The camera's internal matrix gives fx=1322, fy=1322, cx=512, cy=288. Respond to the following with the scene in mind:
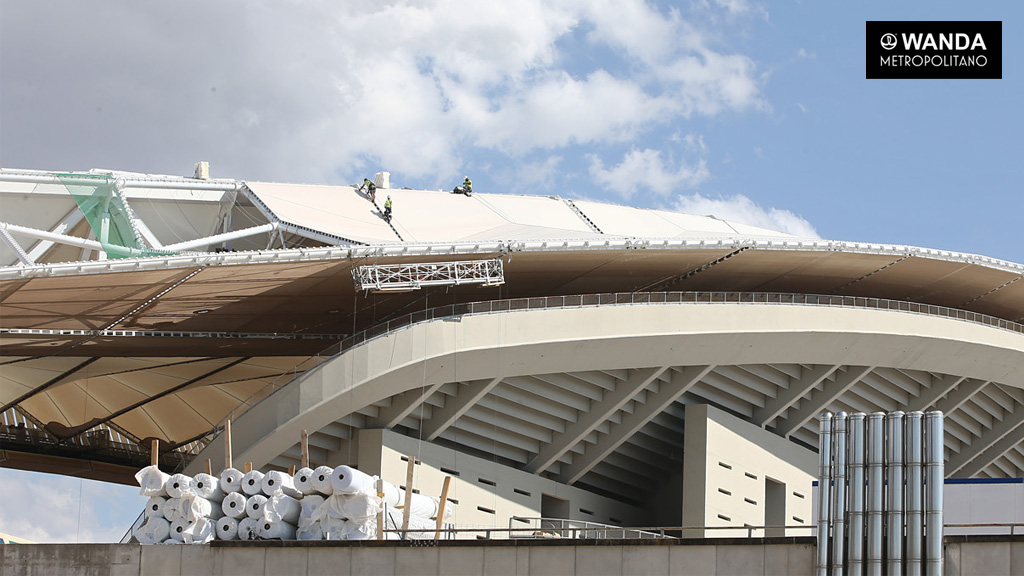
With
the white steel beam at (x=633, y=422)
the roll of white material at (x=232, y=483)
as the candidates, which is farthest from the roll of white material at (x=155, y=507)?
the white steel beam at (x=633, y=422)

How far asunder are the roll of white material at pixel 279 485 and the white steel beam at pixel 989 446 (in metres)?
30.2

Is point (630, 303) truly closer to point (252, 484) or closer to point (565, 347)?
point (565, 347)

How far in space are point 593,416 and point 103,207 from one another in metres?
16.5

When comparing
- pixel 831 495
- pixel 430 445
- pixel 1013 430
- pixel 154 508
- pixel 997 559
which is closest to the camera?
pixel 997 559

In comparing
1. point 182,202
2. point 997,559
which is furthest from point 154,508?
point 182,202

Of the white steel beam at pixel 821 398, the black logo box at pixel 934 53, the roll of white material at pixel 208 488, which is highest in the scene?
the black logo box at pixel 934 53

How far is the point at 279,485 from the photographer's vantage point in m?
27.4

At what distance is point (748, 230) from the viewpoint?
51.2 meters

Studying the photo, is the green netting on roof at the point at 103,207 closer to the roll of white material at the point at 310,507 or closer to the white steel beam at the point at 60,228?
the white steel beam at the point at 60,228

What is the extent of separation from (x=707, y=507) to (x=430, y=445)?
8603 mm

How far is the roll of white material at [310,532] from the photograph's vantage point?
87.6 ft

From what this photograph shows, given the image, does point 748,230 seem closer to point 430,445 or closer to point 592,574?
point 430,445

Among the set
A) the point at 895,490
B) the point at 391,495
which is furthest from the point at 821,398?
the point at 895,490

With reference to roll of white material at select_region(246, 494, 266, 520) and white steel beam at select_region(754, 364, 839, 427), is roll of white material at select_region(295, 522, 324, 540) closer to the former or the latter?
roll of white material at select_region(246, 494, 266, 520)
